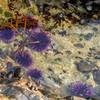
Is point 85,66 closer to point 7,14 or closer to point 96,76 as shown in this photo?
point 96,76

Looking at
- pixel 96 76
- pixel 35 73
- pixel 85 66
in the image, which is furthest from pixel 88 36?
pixel 35 73

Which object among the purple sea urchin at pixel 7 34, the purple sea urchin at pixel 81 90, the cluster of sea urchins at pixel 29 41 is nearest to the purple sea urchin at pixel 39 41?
the cluster of sea urchins at pixel 29 41

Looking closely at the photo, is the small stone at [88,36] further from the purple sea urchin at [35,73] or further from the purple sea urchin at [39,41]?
the purple sea urchin at [35,73]

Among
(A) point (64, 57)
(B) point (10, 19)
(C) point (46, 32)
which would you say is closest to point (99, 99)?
(A) point (64, 57)

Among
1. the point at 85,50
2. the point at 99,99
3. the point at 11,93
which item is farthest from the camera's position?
the point at 85,50

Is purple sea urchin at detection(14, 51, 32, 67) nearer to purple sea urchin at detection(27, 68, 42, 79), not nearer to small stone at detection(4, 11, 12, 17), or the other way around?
purple sea urchin at detection(27, 68, 42, 79)

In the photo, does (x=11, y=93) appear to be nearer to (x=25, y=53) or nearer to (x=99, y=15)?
(x=25, y=53)
